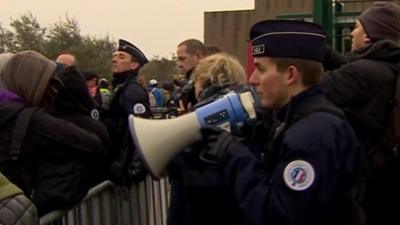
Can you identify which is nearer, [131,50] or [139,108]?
[139,108]

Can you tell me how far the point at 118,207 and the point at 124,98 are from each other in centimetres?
141

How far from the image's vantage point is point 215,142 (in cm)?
261

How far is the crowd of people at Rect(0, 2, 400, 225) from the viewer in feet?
8.20

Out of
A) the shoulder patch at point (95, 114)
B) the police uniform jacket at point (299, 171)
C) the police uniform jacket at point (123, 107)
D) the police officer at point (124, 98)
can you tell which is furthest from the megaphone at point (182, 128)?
the police uniform jacket at point (123, 107)

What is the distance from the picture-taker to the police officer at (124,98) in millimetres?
5793

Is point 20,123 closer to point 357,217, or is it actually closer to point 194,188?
point 194,188

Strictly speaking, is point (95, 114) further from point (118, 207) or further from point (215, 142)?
point (215, 142)

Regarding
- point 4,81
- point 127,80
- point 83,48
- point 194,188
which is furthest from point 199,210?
point 83,48

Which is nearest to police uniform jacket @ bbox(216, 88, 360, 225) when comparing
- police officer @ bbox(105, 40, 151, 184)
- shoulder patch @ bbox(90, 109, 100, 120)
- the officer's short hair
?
shoulder patch @ bbox(90, 109, 100, 120)

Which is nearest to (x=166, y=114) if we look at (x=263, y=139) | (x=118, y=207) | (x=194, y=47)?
(x=194, y=47)

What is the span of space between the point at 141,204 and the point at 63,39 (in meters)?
38.8

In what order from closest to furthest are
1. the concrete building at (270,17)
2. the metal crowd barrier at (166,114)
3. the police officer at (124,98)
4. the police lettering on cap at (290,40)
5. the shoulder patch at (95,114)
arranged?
the police lettering on cap at (290,40)
the shoulder patch at (95,114)
the concrete building at (270,17)
the police officer at (124,98)
the metal crowd barrier at (166,114)

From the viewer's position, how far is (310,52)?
266 centimetres

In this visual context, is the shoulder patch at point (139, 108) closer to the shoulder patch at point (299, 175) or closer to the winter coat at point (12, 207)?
the winter coat at point (12, 207)
